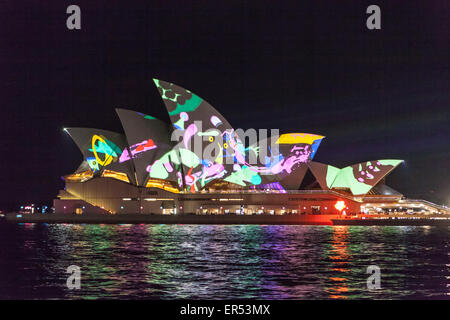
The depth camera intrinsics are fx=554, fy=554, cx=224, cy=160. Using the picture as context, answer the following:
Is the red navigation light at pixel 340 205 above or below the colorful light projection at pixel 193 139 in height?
below

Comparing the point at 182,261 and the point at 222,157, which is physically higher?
the point at 222,157

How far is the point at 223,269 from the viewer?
24047 mm

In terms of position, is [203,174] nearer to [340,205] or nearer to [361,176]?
[340,205]

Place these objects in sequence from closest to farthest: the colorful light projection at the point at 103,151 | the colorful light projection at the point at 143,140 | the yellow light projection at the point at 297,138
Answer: the colorful light projection at the point at 143,140, the colorful light projection at the point at 103,151, the yellow light projection at the point at 297,138

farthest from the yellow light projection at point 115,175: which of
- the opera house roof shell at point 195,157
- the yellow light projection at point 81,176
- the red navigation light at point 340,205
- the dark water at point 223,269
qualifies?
the dark water at point 223,269

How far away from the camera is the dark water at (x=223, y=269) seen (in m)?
18.2

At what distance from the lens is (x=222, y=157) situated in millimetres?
66875

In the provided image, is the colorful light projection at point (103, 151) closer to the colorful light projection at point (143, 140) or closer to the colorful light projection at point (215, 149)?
the colorful light projection at point (143, 140)

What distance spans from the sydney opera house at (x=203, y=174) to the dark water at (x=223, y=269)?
27626 mm

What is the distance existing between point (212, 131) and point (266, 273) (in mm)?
40974

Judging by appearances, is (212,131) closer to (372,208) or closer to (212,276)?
(372,208)
